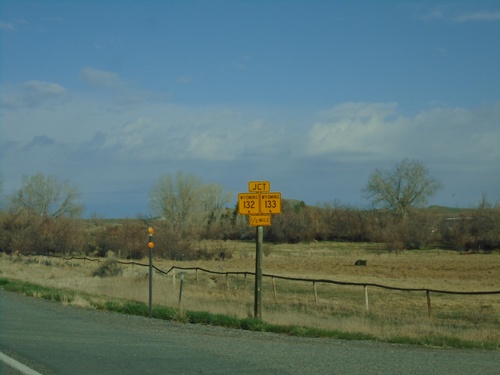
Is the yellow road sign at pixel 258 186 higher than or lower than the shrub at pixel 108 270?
higher

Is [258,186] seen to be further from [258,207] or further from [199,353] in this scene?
[199,353]

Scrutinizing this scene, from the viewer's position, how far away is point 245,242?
95750mm

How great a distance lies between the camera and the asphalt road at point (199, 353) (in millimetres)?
9828

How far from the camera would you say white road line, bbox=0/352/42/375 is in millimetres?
9570

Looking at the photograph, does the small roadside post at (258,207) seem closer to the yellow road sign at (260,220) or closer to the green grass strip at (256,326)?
the yellow road sign at (260,220)

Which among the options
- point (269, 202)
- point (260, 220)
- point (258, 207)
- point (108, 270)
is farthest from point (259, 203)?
point (108, 270)

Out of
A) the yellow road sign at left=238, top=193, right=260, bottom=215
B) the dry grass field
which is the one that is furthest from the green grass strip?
the yellow road sign at left=238, top=193, right=260, bottom=215

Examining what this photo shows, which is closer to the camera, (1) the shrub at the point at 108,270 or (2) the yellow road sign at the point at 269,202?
(2) the yellow road sign at the point at 269,202

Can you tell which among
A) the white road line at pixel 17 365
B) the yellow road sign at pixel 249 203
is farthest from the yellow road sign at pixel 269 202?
the white road line at pixel 17 365

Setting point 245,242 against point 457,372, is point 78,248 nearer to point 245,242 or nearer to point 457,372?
point 245,242

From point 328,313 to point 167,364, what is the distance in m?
13.6

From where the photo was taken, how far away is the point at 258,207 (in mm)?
17562

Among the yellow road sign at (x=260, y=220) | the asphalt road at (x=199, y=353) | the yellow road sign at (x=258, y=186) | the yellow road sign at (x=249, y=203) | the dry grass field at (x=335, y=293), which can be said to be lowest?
the dry grass field at (x=335, y=293)

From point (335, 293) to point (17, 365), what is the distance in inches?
1014
